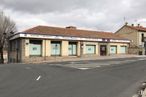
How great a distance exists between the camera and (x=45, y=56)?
49.4 m

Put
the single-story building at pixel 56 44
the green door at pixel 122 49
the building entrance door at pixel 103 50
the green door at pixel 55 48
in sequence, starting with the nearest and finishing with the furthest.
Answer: the single-story building at pixel 56 44, the green door at pixel 55 48, the building entrance door at pixel 103 50, the green door at pixel 122 49

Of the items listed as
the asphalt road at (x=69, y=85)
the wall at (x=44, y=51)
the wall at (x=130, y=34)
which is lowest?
the asphalt road at (x=69, y=85)

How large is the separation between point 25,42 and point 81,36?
1201 cm

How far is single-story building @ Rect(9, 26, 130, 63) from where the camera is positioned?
47562 millimetres

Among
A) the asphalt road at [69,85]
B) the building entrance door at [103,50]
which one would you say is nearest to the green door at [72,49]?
the building entrance door at [103,50]

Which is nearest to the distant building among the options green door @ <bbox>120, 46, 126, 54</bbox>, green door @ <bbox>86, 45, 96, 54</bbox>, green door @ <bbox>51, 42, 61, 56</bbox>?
green door @ <bbox>120, 46, 126, 54</bbox>

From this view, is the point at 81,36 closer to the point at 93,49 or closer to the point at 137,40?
the point at 93,49

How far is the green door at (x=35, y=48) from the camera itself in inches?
1893

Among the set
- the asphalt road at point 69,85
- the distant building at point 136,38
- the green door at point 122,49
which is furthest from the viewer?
the distant building at point 136,38

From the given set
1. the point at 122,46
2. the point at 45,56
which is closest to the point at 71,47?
the point at 45,56

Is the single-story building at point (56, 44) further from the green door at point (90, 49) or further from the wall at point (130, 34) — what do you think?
the wall at point (130, 34)

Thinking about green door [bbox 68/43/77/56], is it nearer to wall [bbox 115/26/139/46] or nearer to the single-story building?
the single-story building

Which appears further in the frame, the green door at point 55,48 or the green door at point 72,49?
the green door at point 72,49

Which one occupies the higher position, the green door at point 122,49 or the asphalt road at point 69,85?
the green door at point 122,49
